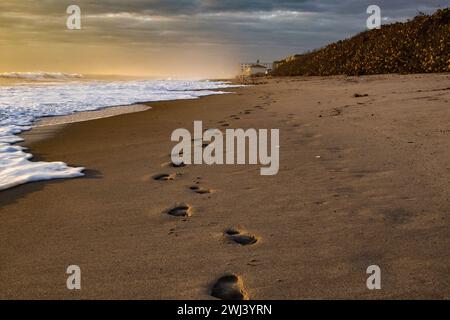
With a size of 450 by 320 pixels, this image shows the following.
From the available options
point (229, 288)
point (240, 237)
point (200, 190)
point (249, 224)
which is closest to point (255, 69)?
point (200, 190)

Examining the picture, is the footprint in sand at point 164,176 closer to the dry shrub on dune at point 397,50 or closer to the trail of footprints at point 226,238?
the trail of footprints at point 226,238

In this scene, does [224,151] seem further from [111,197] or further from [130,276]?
[130,276]

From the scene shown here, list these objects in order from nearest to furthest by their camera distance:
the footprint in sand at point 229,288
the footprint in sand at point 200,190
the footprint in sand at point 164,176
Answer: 1. the footprint in sand at point 229,288
2. the footprint in sand at point 200,190
3. the footprint in sand at point 164,176

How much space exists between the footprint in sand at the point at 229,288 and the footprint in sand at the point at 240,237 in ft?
1.29

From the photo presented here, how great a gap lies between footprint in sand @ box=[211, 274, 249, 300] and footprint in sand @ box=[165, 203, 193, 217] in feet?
3.06

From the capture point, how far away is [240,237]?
2.55 meters

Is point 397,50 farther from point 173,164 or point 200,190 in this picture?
point 200,190

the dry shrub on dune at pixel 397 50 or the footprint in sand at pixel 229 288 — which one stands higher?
the dry shrub on dune at pixel 397 50

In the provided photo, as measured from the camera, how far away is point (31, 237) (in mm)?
2627

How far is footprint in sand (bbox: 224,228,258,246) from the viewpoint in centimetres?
247

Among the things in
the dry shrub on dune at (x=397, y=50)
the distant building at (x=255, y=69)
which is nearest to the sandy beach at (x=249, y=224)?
the dry shrub on dune at (x=397, y=50)

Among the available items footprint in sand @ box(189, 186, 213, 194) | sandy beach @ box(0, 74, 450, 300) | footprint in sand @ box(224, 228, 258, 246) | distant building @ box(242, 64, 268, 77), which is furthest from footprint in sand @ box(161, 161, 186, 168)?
distant building @ box(242, 64, 268, 77)

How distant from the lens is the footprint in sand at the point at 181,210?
2.97 metres
